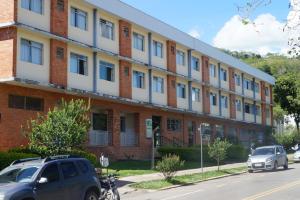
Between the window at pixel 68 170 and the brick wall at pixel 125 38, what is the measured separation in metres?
23.1

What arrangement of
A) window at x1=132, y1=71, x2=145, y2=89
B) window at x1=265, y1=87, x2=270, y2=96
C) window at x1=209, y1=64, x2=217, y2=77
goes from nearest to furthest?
window at x1=132, y1=71, x2=145, y2=89 < window at x1=209, y1=64, x2=217, y2=77 < window at x1=265, y1=87, x2=270, y2=96

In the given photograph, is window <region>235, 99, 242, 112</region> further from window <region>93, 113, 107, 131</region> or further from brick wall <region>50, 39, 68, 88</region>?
brick wall <region>50, 39, 68, 88</region>

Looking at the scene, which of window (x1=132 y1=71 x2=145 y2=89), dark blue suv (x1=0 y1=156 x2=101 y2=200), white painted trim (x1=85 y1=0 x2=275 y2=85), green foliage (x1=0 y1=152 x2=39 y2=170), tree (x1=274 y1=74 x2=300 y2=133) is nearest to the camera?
dark blue suv (x1=0 y1=156 x2=101 y2=200)

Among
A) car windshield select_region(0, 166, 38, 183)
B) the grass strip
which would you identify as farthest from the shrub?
car windshield select_region(0, 166, 38, 183)

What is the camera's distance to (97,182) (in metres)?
15.3

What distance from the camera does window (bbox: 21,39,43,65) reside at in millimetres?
28719

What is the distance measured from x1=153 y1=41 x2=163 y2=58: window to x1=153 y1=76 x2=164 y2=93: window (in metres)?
1.85

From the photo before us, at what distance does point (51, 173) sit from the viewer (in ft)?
45.7

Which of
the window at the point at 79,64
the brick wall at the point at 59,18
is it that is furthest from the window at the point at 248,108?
the brick wall at the point at 59,18

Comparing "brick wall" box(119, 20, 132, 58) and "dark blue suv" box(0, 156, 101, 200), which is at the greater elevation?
"brick wall" box(119, 20, 132, 58)

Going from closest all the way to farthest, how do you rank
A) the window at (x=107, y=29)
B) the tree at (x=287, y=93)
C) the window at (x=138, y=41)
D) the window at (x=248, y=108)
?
1. the window at (x=107, y=29)
2. the window at (x=138, y=41)
3. the window at (x=248, y=108)
4. the tree at (x=287, y=93)

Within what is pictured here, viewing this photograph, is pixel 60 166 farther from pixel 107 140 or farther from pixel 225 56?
pixel 225 56

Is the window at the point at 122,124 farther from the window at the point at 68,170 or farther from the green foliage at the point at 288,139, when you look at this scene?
the green foliage at the point at 288,139

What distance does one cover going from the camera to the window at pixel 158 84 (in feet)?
138
